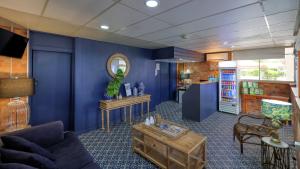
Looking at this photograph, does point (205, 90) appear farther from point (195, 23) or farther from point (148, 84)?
point (195, 23)

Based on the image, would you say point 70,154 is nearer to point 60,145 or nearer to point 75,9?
point 60,145

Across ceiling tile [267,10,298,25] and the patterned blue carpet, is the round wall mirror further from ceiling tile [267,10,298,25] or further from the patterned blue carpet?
ceiling tile [267,10,298,25]

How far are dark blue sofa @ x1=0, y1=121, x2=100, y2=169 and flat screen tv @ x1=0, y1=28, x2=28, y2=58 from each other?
139 cm

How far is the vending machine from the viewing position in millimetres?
5031

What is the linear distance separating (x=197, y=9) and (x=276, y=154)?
2.47 metres

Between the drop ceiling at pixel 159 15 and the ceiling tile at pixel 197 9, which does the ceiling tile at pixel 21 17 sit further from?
the ceiling tile at pixel 197 9

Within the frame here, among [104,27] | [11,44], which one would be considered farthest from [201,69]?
[11,44]

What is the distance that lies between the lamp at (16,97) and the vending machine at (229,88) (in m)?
5.64

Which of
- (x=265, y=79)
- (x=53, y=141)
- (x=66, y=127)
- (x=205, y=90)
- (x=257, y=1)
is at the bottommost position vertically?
(x=66, y=127)

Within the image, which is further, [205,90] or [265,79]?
[265,79]

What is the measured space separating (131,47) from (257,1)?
359 cm

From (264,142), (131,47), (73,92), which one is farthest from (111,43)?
(264,142)

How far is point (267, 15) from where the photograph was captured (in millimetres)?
2107

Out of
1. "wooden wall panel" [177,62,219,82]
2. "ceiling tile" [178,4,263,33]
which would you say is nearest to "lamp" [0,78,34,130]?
"ceiling tile" [178,4,263,33]
